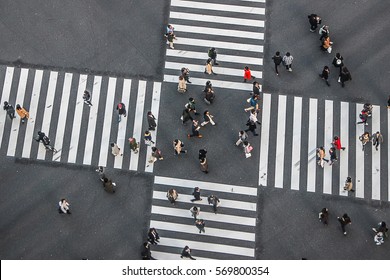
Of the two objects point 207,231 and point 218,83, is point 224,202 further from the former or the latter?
point 218,83

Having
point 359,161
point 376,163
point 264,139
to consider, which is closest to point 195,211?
point 264,139

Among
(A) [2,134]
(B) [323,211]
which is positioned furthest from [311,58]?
(A) [2,134]

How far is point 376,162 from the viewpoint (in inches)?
1185

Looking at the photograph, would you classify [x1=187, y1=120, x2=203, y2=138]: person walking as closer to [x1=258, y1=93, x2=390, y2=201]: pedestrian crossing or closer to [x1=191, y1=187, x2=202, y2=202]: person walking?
[x1=191, y1=187, x2=202, y2=202]: person walking

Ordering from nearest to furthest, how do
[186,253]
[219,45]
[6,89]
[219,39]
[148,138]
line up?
[186,253] < [148,138] < [6,89] < [219,45] < [219,39]

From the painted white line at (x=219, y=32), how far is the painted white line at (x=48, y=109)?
7677 millimetres

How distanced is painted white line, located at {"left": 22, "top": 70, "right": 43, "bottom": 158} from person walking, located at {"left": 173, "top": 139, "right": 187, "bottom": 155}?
8010 millimetres

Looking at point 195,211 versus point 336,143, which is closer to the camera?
point 195,211

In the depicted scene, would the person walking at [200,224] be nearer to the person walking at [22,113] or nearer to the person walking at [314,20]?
the person walking at [22,113]

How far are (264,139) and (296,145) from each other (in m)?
1.75

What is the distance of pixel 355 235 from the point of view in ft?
94.4

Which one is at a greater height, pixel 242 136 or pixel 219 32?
pixel 219 32

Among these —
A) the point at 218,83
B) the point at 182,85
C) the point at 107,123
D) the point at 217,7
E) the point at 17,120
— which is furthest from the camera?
the point at 217,7

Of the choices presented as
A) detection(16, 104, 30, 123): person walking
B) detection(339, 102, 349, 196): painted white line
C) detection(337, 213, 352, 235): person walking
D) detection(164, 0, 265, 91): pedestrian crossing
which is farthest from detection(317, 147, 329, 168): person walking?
detection(16, 104, 30, 123): person walking
